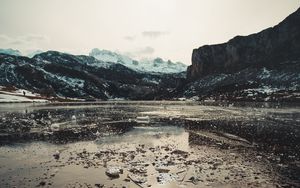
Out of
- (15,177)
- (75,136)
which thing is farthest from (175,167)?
(75,136)

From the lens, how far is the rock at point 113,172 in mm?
25825

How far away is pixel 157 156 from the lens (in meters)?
33.5

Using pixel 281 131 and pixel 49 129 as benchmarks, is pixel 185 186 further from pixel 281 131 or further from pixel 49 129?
pixel 49 129

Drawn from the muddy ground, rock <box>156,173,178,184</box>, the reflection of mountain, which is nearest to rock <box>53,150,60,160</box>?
the muddy ground

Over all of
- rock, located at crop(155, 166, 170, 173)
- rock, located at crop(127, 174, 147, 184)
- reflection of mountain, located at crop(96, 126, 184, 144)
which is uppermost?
reflection of mountain, located at crop(96, 126, 184, 144)

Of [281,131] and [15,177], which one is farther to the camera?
[281,131]

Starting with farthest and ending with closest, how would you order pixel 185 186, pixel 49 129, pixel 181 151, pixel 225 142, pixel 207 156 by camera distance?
1. pixel 49 129
2. pixel 225 142
3. pixel 181 151
4. pixel 207 156
5. pixel 185 186

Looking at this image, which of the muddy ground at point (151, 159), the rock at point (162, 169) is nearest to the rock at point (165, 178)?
the muddy ground at point (151, 159)

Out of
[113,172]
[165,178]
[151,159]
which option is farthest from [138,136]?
[165,178]

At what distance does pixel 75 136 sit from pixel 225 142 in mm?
22036

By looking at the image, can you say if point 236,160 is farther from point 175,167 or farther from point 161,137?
point 161,137

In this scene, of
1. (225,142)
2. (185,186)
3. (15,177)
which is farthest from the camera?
(225,142)

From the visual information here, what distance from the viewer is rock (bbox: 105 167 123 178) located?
25.8 metres

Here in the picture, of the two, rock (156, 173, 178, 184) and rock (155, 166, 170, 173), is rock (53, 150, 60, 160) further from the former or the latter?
rock (156, 173, 178, 184)
